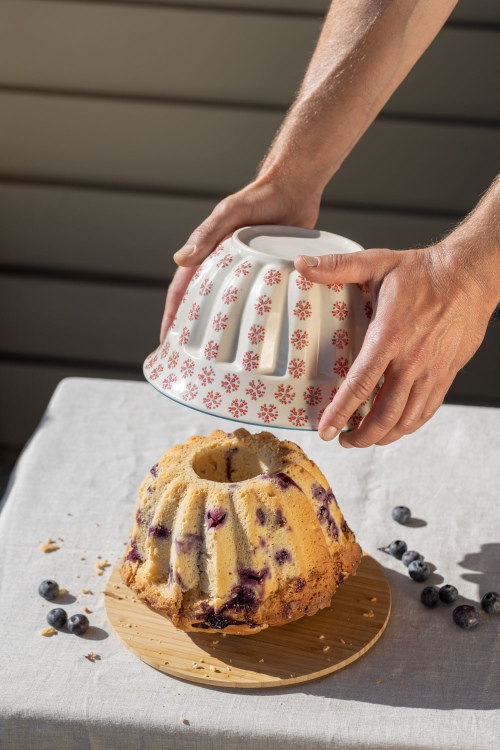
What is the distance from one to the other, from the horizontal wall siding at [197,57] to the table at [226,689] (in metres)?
1.19

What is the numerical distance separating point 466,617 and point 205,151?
1938 mm

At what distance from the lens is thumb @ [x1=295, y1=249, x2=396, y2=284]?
1269 millimetres

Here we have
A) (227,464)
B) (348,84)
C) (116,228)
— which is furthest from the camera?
(116,228)

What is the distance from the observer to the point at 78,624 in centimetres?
135

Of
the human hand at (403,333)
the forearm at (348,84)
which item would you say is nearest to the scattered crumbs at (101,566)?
the human hand at (403,333)

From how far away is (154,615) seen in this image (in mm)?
1402

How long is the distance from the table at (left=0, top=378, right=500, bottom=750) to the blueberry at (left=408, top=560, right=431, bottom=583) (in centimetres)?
2

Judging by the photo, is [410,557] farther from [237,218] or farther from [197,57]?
[197,57]

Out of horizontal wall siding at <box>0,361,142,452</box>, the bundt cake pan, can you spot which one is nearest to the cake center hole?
the bundt cake pan

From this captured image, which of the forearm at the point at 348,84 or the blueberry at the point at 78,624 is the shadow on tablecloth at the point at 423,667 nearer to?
the blueberry at the point at 78,624

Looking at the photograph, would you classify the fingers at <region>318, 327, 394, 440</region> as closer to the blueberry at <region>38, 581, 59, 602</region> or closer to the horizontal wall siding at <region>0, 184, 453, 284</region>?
the blueberry at <region>38, 581, 59, 602</region>

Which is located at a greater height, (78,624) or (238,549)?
(238,549)

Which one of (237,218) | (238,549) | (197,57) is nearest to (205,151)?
(197,57)

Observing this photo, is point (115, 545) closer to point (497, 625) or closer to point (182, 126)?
point (497, 625)
